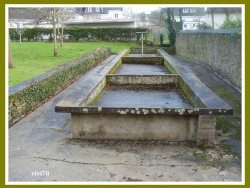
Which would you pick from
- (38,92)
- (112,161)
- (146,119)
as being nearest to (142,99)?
(146,119)

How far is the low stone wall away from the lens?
37.8ft

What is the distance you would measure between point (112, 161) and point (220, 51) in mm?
10725

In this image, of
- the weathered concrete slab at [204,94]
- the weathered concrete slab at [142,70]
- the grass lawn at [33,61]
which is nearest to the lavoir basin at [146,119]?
the weathered concrete slab at [204,94]

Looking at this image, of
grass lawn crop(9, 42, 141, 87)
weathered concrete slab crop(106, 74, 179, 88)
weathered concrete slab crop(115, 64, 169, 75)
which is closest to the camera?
weathered concrete slab crop(106, 74, 179, 88)

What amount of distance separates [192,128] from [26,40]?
118 feet

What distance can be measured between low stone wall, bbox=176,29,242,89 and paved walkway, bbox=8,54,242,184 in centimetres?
611

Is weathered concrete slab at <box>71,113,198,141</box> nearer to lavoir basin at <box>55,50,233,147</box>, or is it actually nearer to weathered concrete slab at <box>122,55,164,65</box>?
lavoir basin at <box>55,50,233,147</box>

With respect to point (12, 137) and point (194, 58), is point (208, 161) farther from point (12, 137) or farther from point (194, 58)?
point (194, 58)

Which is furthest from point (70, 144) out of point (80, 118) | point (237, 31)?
point (237, 31)

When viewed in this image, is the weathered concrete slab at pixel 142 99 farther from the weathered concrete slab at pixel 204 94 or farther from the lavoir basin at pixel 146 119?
the lavoir basin at pixel 146 119

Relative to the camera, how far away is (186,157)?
5301 mm

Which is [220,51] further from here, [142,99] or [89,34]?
[89,34]

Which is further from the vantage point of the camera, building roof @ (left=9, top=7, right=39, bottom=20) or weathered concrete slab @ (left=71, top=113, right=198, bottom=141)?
building roof @ (left=9, top=7, right=39, bottom=20)

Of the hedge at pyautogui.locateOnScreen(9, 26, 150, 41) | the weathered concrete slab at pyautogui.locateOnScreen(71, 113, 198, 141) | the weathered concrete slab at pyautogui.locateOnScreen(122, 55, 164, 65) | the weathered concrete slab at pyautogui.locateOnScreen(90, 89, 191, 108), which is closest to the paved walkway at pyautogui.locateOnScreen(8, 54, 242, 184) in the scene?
the weathered concrete slab at pyautogui.locateOnScreen(71, 113, 198, 141)
